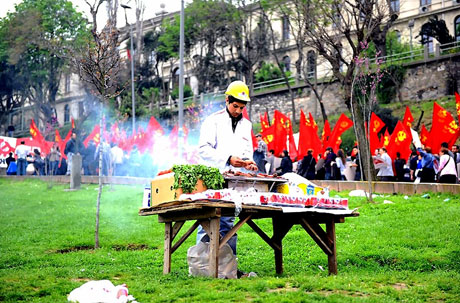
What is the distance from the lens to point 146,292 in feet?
25.4

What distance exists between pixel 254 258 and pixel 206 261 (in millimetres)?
2503

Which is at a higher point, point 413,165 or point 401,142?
point 401,142

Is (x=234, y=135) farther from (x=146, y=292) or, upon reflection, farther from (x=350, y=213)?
(x=146, y=292)

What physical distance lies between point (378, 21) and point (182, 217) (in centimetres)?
1549

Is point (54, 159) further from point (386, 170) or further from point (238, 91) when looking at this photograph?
point (238, 91)

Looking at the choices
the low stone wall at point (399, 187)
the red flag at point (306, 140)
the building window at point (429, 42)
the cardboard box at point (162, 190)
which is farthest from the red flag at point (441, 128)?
the building window at point (429, 42)

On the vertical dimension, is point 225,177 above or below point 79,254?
above

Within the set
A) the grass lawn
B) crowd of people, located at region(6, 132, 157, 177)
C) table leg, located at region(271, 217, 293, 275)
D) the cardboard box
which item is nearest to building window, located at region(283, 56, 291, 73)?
crowd of people, located at region(6, 132, 157, 177)

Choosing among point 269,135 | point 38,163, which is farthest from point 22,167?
point 269,135

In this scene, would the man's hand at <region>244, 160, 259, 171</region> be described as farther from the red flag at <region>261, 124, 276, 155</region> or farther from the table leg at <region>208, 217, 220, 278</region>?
the red flag at <region>261, 124, 276, 155</region>

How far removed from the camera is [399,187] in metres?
19.9

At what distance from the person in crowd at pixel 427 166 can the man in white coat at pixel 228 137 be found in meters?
12.4

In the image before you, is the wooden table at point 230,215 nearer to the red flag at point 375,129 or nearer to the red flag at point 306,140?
the red flag at point 375,129

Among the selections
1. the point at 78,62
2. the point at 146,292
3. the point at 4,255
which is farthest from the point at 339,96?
the point at 146,292
